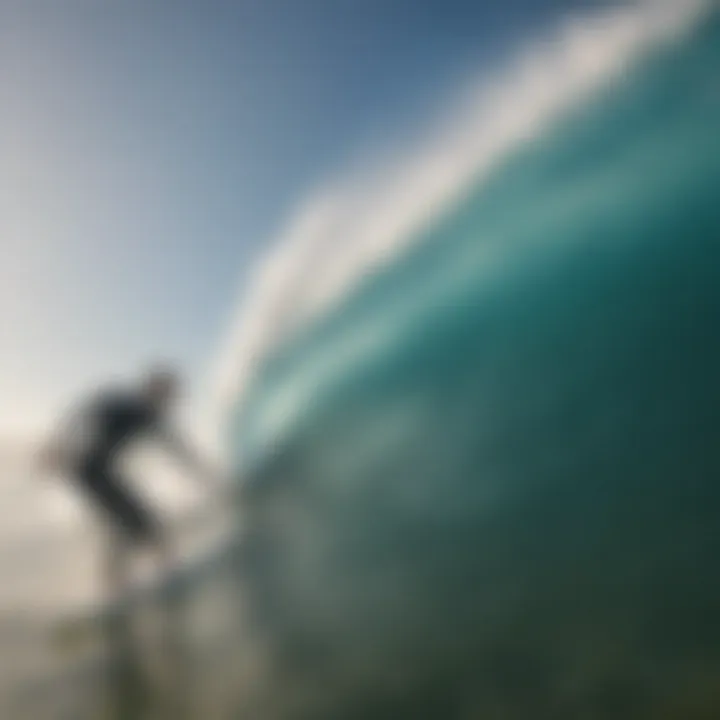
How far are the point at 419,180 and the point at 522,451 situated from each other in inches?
30.5

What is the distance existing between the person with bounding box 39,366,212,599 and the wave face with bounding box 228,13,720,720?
22 cm

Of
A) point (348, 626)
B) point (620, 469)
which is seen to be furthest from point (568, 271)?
point (348, 626)

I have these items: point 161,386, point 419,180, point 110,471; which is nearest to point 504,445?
point 419,180

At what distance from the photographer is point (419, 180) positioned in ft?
7.55

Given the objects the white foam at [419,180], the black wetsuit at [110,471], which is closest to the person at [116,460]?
the black wetsuit at [110,471]

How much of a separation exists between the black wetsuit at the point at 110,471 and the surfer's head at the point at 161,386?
6 cm

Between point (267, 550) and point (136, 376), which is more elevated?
point (136, 376)

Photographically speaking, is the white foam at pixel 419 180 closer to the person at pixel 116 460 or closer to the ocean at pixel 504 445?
the ocean at pixel 504 445

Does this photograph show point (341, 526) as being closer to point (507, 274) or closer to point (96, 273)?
point (507, 274)

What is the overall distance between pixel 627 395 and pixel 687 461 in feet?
0.64

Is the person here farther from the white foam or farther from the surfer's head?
the white foam

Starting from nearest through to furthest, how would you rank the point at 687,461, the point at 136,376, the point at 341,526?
the point at 687,461 → the point at 341,526 → the point at 136,376

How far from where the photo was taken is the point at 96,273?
2.31 metres

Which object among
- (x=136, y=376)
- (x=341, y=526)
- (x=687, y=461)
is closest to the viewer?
(x=687, y=461)
